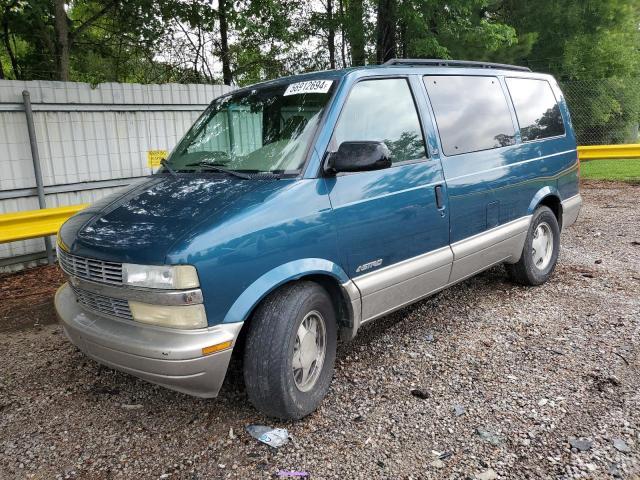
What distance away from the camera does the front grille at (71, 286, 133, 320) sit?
2.88 metres

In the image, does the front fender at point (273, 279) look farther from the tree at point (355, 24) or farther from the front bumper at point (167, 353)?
the tree at point (355, 24)

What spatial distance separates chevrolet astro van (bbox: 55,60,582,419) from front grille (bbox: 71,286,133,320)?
0.04 ft

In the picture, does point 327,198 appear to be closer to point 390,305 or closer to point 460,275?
point 390,305

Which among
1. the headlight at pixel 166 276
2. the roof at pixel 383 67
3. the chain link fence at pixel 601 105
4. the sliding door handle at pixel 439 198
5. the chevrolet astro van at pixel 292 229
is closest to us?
the headlight at pixel 166 276

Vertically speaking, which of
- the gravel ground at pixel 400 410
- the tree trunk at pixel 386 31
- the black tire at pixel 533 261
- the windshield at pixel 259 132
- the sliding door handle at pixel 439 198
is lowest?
the gravel ground at pixel 400 410

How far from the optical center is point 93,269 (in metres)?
2.98

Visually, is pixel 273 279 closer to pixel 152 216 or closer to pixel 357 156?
pixel 152 216

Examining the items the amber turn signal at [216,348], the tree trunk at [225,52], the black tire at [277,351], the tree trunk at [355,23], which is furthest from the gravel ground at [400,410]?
the tree trunk at [355,23]

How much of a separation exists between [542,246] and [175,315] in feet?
13.5

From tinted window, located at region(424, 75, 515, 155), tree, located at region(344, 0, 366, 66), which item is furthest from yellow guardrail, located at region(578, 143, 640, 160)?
tinted window, located at region(424, 75, 515, 155)

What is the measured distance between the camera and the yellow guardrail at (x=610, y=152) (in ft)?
37.5

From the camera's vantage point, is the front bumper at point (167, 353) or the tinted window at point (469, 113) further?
the tinted window at point (469, 113)

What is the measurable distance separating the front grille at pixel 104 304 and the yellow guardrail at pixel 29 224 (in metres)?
3.21

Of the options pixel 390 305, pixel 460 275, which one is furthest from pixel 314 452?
pixel 460 275
